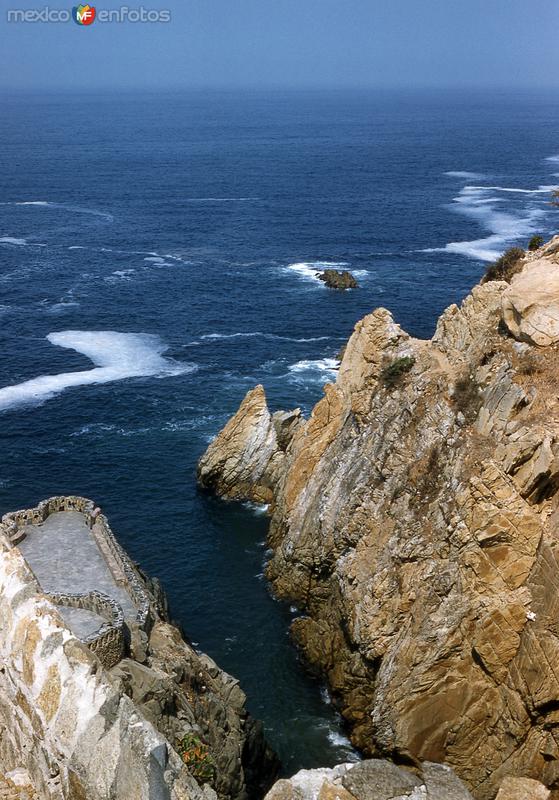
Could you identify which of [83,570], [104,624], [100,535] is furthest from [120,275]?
[104,624]

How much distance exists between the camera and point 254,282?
108 meters

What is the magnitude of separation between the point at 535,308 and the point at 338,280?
2594 inches

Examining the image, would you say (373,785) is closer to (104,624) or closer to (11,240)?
(104,624)

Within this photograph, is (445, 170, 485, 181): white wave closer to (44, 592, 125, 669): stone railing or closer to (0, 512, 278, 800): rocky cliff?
(44, 592, 125, 669): stone railing

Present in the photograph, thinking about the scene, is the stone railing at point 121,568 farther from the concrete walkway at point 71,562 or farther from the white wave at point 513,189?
the white wave at point 513,189

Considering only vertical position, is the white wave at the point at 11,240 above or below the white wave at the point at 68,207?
below

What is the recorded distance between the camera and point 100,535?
45281mm

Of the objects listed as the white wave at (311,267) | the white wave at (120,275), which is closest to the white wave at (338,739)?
the white wave at (311,267)

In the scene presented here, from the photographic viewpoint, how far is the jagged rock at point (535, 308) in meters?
39.1

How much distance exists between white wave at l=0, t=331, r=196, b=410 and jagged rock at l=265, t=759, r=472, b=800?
58706 mm

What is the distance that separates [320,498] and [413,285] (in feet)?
204

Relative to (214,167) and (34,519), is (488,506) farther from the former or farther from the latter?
(214,167)

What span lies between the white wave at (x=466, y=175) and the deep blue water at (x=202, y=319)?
0.92 meters

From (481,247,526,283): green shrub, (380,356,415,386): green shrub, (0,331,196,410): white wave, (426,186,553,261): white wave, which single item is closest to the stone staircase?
(380,356,415,386): green shrub
